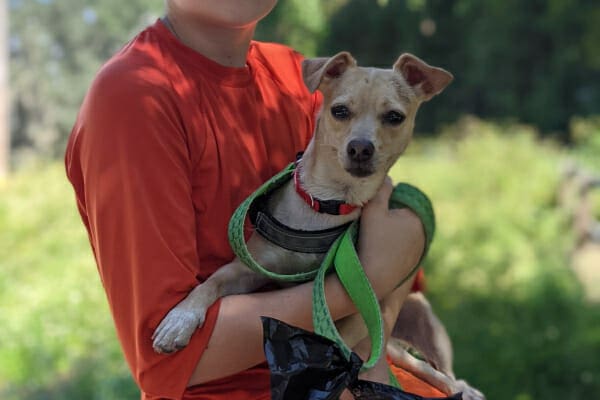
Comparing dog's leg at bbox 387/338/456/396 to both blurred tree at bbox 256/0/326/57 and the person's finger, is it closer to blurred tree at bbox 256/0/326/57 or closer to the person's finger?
the person's finger

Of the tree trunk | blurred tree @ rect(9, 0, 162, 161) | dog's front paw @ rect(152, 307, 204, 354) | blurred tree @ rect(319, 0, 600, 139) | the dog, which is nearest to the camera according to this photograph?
dog's front paw @ rect(152, 307, 204, 354)

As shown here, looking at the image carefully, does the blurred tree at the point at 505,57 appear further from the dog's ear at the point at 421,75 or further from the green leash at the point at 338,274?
the green leash at the point at 338,274

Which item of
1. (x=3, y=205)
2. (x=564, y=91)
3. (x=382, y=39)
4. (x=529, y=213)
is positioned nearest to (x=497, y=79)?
(x=564, y=91)

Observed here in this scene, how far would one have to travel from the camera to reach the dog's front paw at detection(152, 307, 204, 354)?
5.37ft

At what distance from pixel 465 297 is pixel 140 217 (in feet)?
13.5

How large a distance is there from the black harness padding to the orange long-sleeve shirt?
0.25 ft

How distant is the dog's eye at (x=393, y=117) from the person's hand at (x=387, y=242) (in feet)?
0.80

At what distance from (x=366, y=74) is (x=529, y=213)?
227 inches

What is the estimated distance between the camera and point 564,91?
1552 centimetres

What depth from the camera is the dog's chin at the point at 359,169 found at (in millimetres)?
2041

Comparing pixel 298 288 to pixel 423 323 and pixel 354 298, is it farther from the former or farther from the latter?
pixel 423 323

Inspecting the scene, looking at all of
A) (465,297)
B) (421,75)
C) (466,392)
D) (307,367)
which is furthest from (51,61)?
(307,367)

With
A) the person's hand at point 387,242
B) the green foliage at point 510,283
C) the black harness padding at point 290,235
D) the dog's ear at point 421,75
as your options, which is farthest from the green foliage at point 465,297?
the black harness padding at point 290,235

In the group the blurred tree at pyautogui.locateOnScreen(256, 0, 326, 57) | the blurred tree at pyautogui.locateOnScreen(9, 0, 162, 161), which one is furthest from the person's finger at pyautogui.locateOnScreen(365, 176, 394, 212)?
the blurred tree at pyautogui.locateOnScreen(9, 0, 162, 161)
